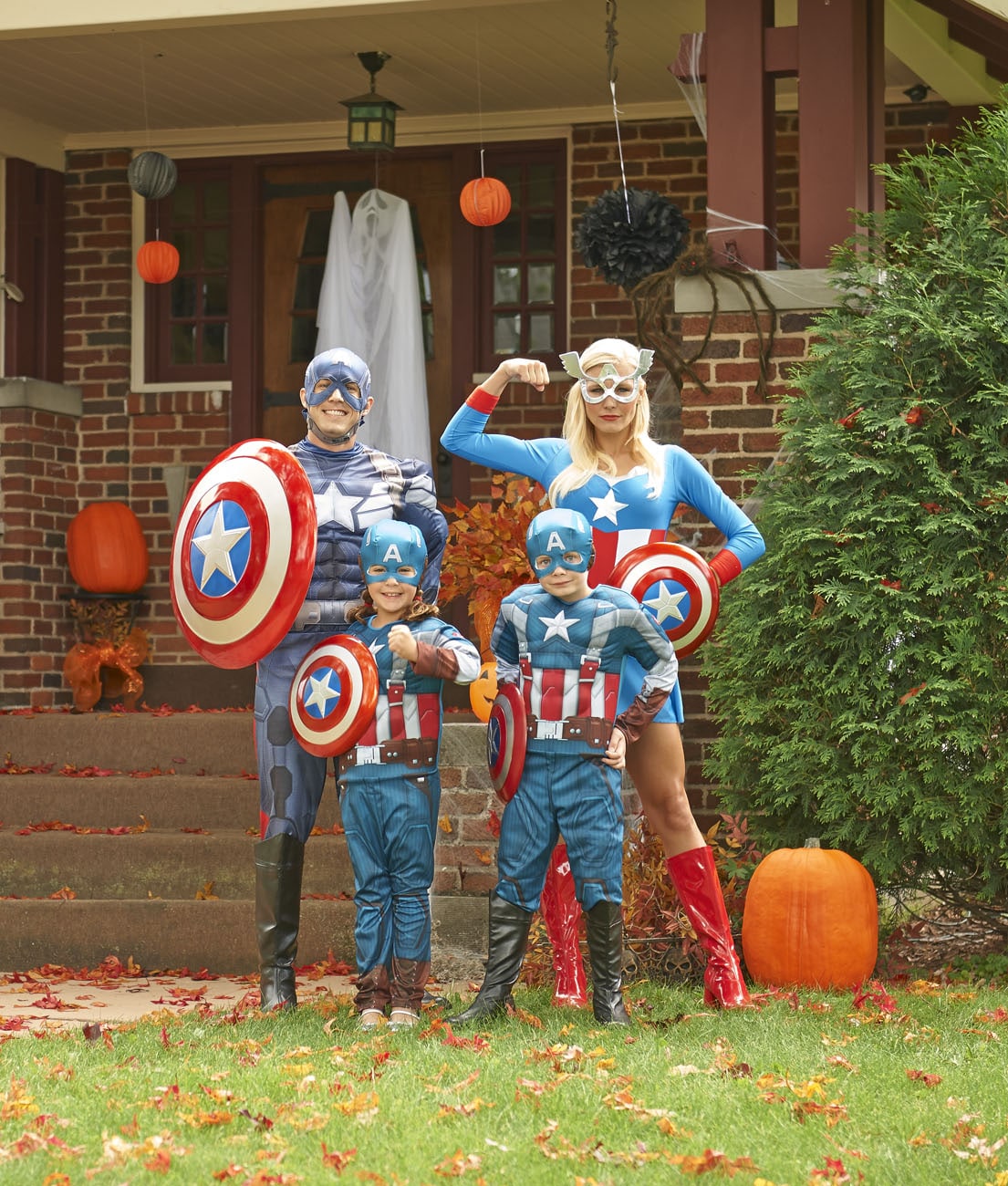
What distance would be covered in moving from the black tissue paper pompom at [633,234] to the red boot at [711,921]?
305cm

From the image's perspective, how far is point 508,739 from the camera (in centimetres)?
444

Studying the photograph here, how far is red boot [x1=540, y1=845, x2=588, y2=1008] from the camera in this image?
15.9 ft

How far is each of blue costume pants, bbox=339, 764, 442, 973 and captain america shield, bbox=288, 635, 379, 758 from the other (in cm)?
14

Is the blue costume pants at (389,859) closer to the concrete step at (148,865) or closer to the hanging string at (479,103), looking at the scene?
the concrete step at (148,865)

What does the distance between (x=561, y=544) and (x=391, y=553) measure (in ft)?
1.49

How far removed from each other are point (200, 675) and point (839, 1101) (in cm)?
601

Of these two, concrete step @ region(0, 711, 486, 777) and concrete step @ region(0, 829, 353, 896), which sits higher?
concrete step @ region(0, 711, 486, 777)

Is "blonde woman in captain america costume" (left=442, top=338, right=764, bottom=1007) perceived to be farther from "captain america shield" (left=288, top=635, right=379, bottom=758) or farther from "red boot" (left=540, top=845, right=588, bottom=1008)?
"captain america shield" (left=288, top=635, right=379, bottom=758)

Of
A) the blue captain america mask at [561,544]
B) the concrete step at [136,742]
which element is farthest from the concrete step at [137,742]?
the blue captain america mask at [561,544]

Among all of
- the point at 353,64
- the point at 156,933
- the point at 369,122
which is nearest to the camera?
the point at 156,933

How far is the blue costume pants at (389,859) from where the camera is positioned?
4.52 m

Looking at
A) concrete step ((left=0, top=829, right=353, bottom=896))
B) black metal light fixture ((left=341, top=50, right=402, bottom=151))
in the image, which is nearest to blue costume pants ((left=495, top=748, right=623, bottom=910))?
concrete step ((left=0, top=829, right=353, bottom=896))

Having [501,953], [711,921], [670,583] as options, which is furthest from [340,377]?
[711,921]

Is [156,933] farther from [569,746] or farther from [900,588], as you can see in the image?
[900,588]
